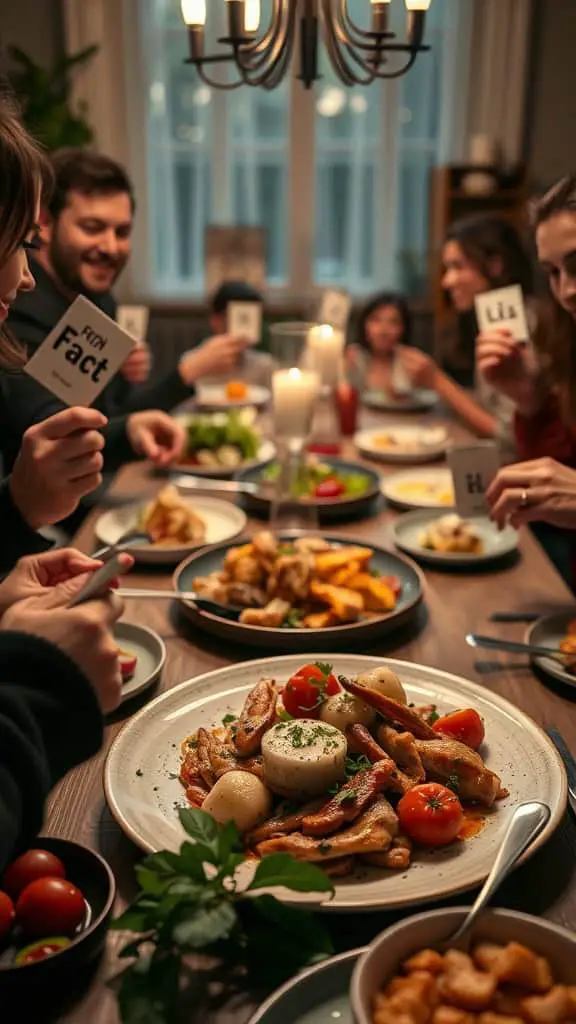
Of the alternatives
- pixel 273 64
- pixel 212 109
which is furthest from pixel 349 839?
pixel 212 109

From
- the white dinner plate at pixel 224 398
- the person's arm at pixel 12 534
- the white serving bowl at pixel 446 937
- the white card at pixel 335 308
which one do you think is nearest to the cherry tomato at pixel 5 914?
the white serving bowl at pixel 446 937

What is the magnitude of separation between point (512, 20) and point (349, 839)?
539cm

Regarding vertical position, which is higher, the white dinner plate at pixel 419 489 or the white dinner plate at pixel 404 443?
the white dinner plate at pixel 419 489

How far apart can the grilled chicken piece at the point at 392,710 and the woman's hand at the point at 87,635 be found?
27cm

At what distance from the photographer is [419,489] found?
2287 mm

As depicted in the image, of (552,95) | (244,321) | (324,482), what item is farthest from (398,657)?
(552,95)

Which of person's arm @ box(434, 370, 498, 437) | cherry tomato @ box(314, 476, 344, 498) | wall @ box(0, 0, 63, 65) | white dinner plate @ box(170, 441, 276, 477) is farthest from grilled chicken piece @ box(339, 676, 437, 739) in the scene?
wall @ box(0, 0, 63, 65)

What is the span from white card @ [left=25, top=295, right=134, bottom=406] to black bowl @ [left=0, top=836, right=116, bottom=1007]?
817mm

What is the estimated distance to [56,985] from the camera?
0.79 m

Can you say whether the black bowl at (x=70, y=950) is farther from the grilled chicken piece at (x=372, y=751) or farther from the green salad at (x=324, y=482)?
the green salad at (x=324, y=482)

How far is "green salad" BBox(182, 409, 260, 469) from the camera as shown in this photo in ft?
8.15

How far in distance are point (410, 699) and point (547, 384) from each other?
1.33m

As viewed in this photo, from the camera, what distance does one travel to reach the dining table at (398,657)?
86cm

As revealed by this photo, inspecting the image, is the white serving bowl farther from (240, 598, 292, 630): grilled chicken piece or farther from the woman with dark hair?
the woman with dark hair
